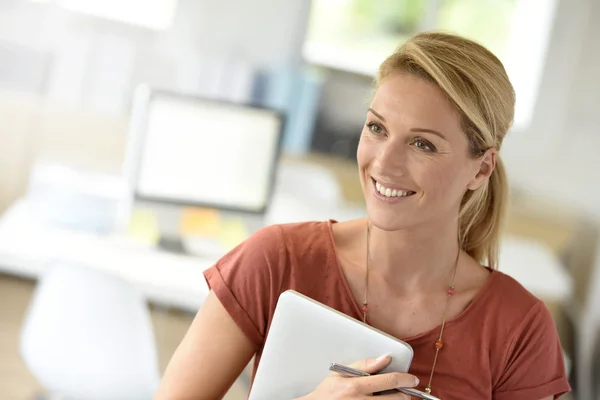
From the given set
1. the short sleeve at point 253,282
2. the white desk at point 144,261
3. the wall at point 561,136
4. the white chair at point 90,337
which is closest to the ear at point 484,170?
the short sleeve at point 253,282

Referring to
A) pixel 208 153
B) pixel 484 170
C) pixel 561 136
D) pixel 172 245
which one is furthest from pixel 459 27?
pixel 484 170

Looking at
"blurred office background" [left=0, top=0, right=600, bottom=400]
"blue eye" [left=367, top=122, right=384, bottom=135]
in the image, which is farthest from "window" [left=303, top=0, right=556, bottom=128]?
"blue eye" [left=367, top=122, right=384, bottom=135]

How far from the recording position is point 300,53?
2967mm

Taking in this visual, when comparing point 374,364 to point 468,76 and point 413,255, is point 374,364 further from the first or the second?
point 468,76

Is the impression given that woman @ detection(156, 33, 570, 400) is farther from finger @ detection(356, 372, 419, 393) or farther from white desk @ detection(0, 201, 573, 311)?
white desk @ detection(0, 201, 573, 311)

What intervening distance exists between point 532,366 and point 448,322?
14 cm

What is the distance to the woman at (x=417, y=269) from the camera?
3.65 feet

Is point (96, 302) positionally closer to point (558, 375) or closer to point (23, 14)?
point (558, 375)

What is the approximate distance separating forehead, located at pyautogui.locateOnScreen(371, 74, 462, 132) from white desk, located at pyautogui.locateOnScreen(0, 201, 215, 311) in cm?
127

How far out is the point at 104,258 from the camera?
97.0 inches

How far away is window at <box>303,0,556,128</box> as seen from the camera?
2973 mm

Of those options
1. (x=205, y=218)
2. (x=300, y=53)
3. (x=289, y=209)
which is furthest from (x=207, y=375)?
(x=300, y=53)

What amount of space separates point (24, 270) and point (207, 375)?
1.86 metres

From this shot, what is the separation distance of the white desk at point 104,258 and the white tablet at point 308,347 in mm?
1210
